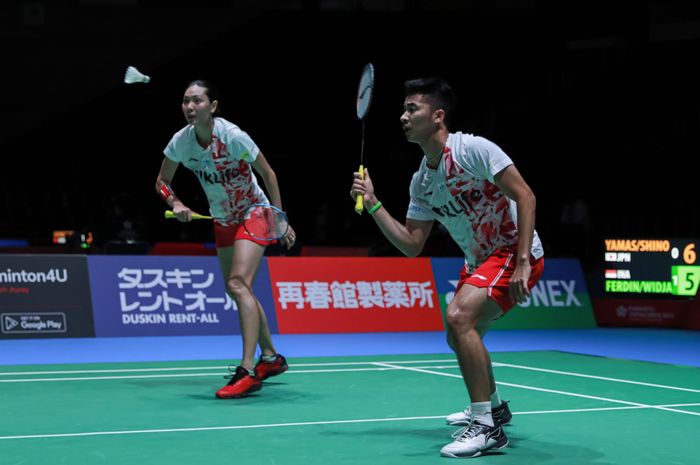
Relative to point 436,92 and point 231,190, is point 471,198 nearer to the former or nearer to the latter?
point 436,92

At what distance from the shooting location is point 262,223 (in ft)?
24.0

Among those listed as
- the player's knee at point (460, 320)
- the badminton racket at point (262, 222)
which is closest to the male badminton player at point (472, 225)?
the player's knee at point (460, 320)

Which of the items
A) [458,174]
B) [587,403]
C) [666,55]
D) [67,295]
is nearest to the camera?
[458,174]

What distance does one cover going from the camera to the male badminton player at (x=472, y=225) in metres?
4.96

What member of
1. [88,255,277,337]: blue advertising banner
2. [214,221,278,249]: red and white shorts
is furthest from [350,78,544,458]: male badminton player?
[88,255,277,337]: blue advertising banner

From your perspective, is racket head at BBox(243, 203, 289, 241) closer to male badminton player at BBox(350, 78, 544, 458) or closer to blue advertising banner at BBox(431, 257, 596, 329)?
male badminton player at BBox(350, 78, 544, 458)

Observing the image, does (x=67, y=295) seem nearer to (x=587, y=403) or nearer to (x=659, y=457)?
(x=587, y=403)

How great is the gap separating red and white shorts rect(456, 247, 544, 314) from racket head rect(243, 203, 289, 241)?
7.10 feet

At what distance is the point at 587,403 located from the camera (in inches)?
265

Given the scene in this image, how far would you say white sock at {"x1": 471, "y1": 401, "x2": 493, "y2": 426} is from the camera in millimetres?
4977

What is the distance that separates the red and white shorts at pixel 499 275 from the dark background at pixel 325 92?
16.0 m

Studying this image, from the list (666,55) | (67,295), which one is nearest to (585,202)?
(666,55)

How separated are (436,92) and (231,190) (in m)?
2.36

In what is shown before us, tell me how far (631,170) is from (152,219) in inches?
408
